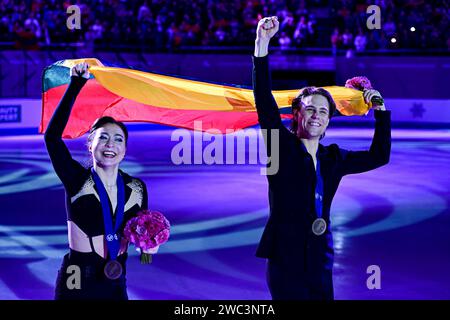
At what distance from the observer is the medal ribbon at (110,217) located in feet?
13.5

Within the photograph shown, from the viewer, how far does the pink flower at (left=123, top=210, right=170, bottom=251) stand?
13.4ft

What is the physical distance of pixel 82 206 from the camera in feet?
13.7

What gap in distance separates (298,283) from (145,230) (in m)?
0.90

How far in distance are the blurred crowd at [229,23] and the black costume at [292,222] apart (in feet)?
71.0

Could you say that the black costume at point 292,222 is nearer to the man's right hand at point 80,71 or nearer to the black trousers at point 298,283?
the black trousers at point 298,283

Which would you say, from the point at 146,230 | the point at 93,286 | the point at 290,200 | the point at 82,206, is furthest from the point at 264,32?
the point at 93,286

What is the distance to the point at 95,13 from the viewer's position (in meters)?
26.7

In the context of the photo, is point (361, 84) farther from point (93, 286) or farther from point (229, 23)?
point (229, 23)

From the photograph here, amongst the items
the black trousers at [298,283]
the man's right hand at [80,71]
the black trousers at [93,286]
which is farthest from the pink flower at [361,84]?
the black trousers at [93,286]

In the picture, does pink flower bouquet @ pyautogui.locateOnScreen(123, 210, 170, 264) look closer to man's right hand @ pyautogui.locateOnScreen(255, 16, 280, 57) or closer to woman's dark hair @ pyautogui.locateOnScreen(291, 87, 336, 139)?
woman's dark hair @ pyautogui.locateOnScreen(291, 87, 336, 139)

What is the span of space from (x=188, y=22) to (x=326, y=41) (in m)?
4.77
